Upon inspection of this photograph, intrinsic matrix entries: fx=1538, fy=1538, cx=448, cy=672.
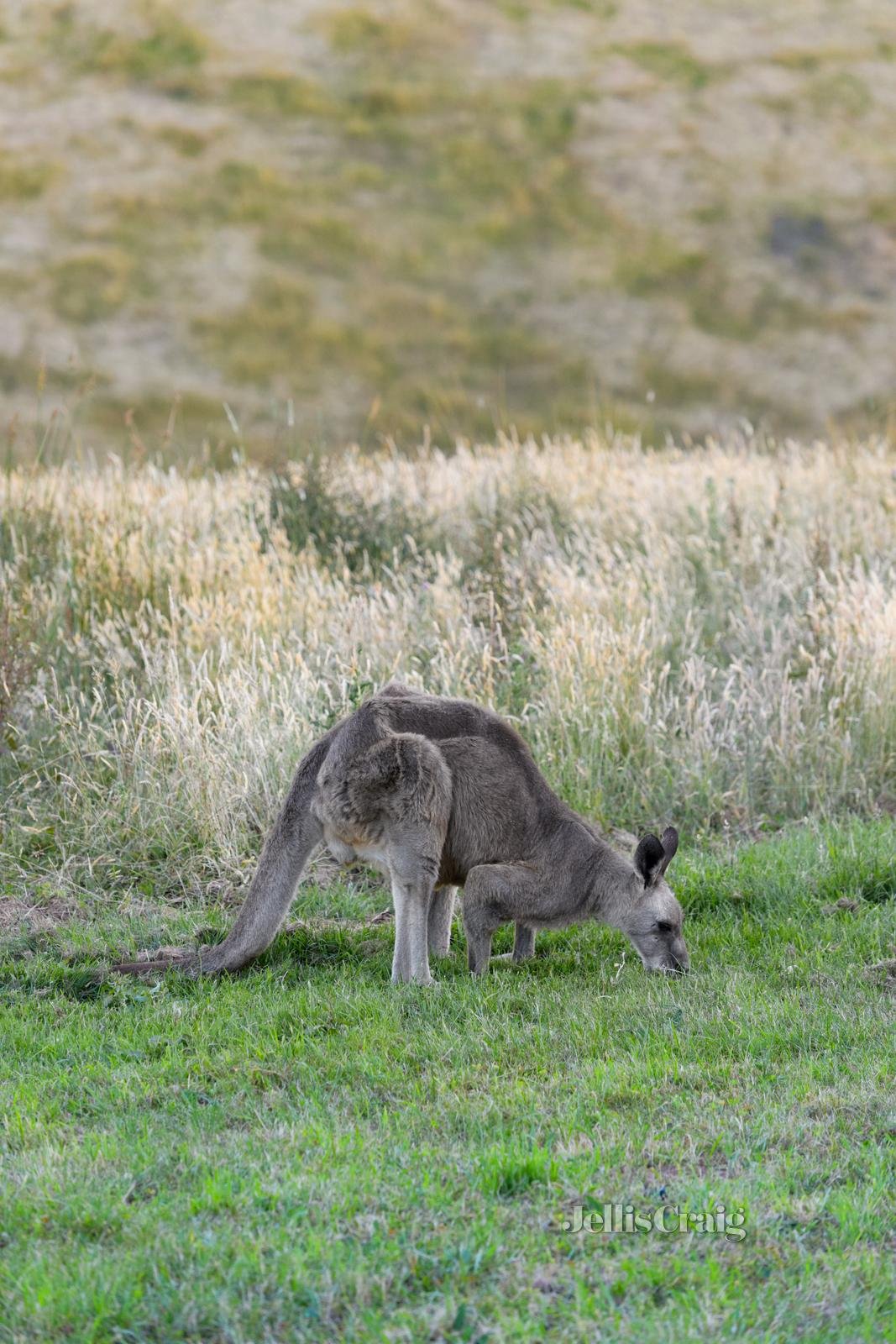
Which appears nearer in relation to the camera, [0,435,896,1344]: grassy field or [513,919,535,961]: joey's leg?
[0,435,896,1344]: grassy field

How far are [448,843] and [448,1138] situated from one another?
198 centimetres

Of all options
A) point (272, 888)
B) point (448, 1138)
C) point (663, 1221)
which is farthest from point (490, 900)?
point (663, 1221)

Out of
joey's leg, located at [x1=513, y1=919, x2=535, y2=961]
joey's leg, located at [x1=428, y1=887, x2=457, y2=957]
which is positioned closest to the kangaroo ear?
joey's leg, located at [x1=513, y1=919, x2=535, y2=961]

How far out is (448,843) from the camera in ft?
21.8

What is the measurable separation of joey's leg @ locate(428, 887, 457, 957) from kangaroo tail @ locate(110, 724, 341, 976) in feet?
2.74

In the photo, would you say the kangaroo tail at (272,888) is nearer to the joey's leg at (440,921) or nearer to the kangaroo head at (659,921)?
the joey's leg at (440,921)

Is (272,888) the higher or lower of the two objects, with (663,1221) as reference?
lower

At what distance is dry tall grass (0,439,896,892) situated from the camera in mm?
9070

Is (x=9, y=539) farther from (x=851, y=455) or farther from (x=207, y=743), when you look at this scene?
(x=851, y=455)

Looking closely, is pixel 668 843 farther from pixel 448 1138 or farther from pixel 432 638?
pixel 432 638

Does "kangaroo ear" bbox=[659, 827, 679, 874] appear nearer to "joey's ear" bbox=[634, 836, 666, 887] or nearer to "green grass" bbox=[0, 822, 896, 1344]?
"joey's ear" bbox=[634, 836, 666, 887]

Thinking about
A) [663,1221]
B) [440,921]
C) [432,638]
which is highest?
[663,1221]

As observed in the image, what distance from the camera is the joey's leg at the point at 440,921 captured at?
7.11m

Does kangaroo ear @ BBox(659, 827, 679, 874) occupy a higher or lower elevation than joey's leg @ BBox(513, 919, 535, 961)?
higher
